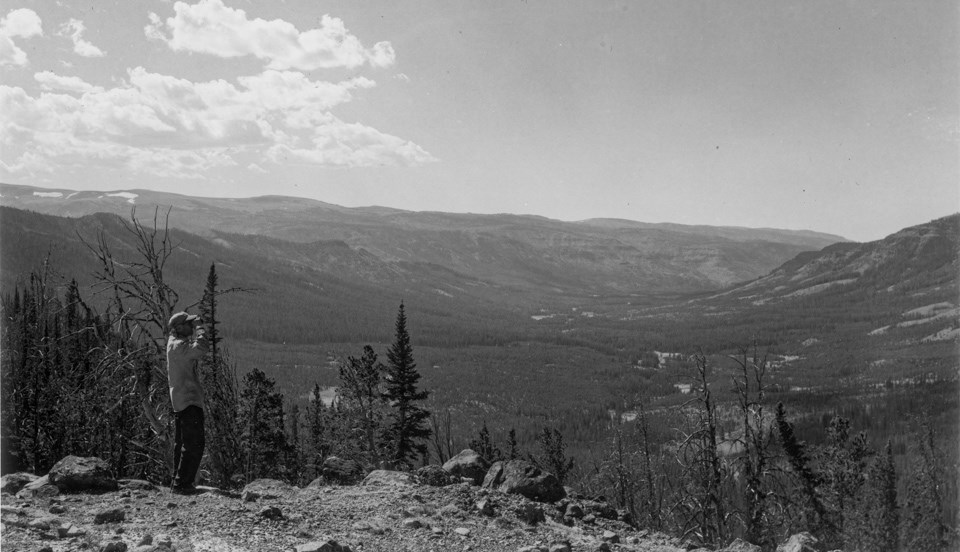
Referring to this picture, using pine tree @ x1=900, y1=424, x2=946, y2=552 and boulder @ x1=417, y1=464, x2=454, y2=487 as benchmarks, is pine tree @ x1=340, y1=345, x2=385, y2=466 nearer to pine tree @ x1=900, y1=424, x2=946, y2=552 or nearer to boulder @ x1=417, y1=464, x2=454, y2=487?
boulder @ x1=417, y1=464, x2=454, y2=487

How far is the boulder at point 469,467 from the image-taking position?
12.7m

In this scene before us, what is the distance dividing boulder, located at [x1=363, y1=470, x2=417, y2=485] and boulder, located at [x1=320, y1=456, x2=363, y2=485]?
1001mm

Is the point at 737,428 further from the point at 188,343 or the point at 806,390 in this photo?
the point at 188,343

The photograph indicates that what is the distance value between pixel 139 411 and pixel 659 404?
A: 9770cm

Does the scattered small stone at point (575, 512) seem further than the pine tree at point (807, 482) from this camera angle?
No

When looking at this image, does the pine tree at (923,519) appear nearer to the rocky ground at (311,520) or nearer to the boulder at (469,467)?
the boulder at (469,467)

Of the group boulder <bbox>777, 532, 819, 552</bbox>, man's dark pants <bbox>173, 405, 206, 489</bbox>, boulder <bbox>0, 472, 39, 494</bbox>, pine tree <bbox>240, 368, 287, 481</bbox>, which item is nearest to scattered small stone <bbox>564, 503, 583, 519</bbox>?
boulder <bbox>777, 532, 819, 552</bbox>

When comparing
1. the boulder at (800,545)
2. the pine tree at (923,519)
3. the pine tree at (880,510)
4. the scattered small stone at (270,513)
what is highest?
the scattered small stone at (270,513)

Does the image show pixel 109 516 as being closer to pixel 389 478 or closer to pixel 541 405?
pixel 389 478

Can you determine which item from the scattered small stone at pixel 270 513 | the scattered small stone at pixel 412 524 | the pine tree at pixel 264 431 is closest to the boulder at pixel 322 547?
the scattered small stone at pixel 270 513

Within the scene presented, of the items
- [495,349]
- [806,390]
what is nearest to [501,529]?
[806,390]

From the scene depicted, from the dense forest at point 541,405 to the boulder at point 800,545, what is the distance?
827cm

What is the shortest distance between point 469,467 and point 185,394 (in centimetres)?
572

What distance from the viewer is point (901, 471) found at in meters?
73.0
